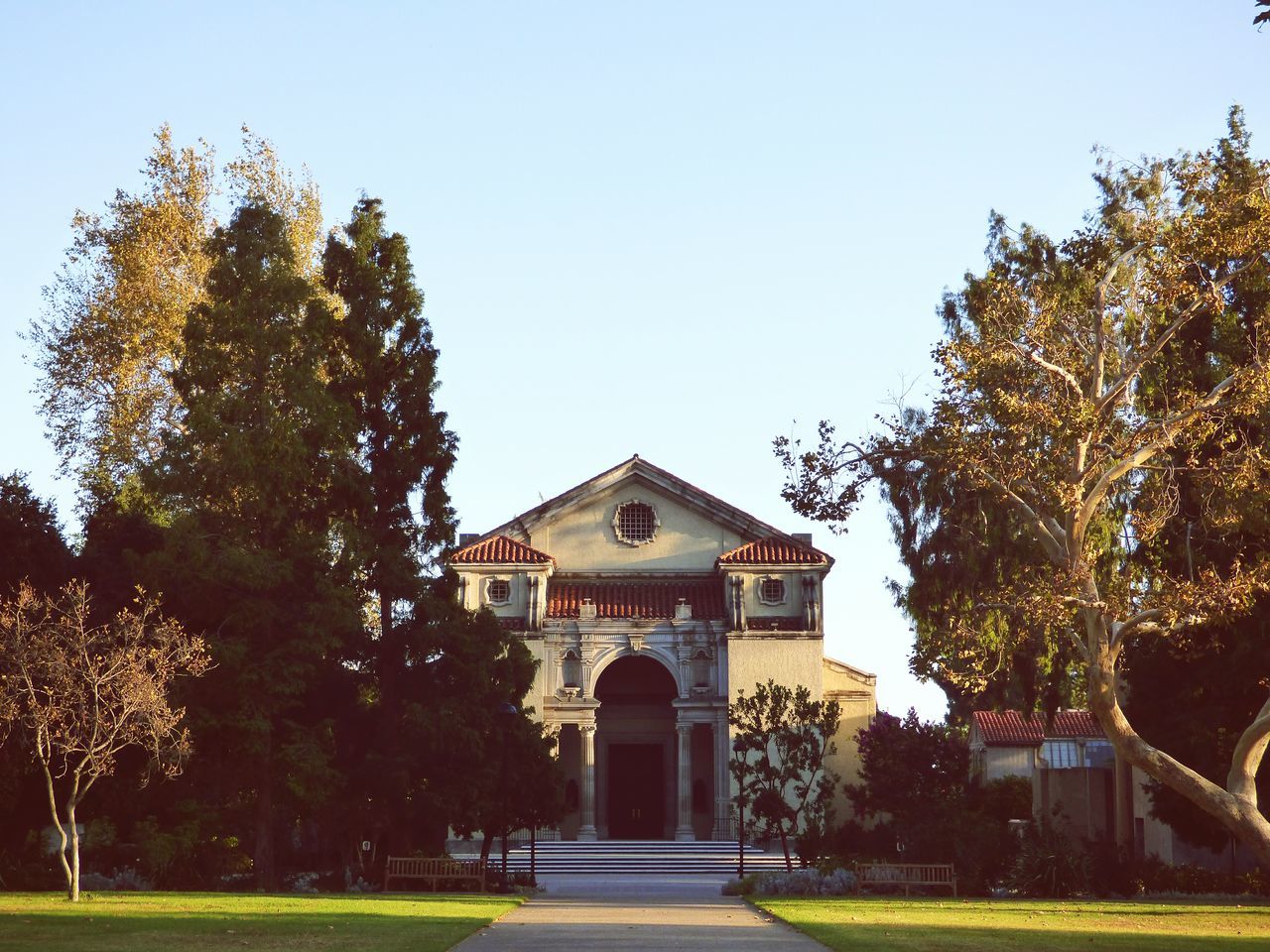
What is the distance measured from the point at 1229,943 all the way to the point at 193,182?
109 feet

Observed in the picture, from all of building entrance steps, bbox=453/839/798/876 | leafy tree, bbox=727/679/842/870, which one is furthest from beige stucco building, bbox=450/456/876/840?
leafy tree, bbox=727/679/842/870

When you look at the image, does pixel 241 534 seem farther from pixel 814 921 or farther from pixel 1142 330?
pixel 1142 330

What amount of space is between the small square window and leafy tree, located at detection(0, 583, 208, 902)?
24.9 m

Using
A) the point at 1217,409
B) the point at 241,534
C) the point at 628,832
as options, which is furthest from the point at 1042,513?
the point at 628,832

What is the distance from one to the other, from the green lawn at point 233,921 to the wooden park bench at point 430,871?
2855 millimetres

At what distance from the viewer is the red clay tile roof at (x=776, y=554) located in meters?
51.2

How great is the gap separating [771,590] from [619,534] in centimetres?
538

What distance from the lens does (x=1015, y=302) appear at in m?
23.8

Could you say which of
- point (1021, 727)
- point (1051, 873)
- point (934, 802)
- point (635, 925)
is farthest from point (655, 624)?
point (635, 925)

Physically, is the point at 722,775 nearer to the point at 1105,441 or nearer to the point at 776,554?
the point at 776,554

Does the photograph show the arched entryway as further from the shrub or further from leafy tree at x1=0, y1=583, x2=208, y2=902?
leafy tree at x1=0, y1=583, x2=208, y2=902

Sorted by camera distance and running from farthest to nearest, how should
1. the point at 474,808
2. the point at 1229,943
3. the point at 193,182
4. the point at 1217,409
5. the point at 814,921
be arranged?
1. the point at 193,182
2. the point at 474,808
3. the point at 1217,409
4. the point at 814,921
5. the point at 1229,943

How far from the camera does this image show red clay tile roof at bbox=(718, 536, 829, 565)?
5122cm

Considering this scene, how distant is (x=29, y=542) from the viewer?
32938 mm
